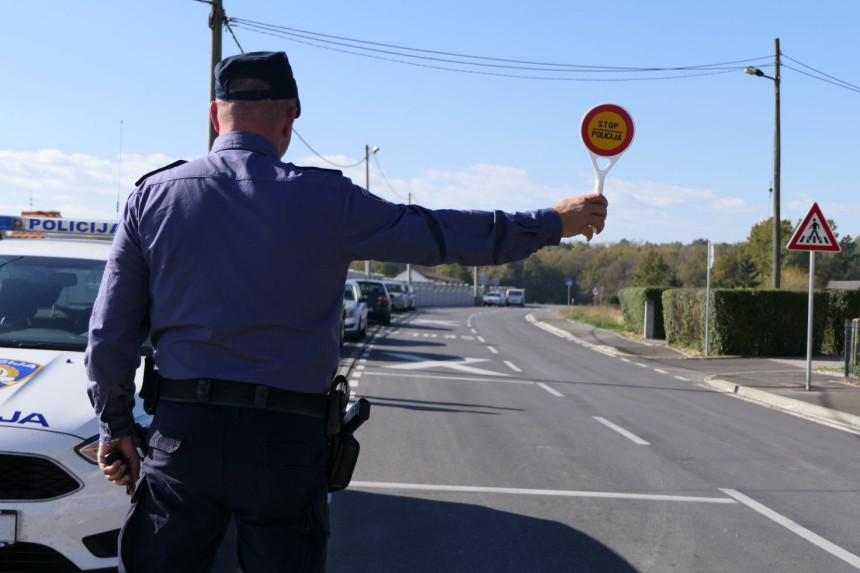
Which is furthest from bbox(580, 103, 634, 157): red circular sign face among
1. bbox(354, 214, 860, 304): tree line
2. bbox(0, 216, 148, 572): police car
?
bbox(354, 214, 860, 304): tree line

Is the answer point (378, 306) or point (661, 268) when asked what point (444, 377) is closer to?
point (378, 306)

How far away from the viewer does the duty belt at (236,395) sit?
Result: 7.64 ft

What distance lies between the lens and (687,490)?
700cm

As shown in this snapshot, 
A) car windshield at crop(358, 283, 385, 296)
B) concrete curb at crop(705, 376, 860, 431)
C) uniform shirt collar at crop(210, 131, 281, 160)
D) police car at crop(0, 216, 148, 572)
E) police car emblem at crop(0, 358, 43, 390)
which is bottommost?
concrete curb at crop(705, 376, 860, 431)

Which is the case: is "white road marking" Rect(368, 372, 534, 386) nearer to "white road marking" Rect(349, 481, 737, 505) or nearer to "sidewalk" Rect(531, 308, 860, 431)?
"sidewalk" Rect(531, 308, 860, 431)

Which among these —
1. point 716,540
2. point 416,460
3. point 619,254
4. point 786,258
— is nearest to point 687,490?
point 716,540

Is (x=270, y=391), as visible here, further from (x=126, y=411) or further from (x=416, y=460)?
(x=416, y=460)

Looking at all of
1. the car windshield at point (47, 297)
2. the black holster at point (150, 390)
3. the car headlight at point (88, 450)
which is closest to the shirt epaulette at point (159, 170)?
the black holster at point (150, 390)

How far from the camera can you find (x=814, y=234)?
14.6 meters

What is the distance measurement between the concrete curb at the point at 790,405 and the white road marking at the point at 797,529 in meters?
5.08

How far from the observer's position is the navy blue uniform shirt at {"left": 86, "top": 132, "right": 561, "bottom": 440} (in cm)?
235

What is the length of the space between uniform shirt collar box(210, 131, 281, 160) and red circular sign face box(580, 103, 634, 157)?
1485 mm

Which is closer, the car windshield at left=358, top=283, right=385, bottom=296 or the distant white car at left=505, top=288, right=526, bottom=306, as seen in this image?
the car windshield at left=358, top=283, right=385, bottom=296

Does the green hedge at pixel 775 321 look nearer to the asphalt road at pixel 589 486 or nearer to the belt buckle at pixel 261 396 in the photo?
the asphalt road at pixel 589 486
